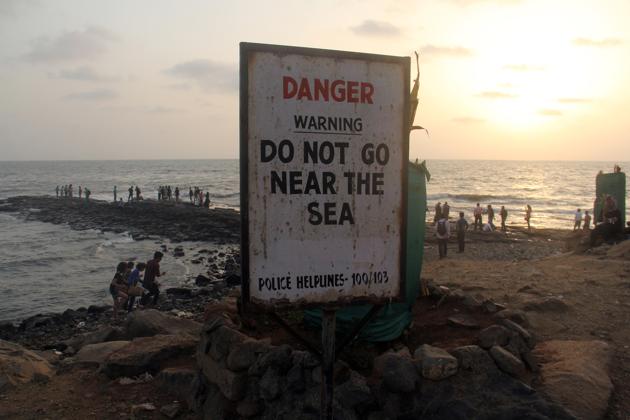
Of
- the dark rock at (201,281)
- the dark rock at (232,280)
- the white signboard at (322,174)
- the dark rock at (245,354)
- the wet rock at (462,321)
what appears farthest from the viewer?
the dark rock at (201,281)

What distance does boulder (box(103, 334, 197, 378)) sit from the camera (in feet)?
25.3

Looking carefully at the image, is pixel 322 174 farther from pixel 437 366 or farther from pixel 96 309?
pixel 96 309

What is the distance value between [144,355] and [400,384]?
4365mm

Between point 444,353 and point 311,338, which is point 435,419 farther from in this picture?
point 311,338

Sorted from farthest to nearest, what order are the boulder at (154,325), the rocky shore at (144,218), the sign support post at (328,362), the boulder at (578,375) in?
the rocky shore at (144,218) → the boulder at (154,325) → the boulder at (578,375) → the sign support post at (328,362)

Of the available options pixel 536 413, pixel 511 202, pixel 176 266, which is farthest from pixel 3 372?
pixel 511 202

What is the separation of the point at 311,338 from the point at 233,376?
4.04 feet

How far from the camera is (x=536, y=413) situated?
489 centimetres

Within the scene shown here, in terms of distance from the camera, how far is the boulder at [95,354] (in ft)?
28.6

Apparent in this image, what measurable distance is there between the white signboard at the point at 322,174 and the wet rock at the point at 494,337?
7.60 ft

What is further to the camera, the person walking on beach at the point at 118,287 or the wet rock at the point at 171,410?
the person walking on beach at the point at 118,287

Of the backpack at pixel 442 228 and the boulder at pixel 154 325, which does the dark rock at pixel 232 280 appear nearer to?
the backpack at pixel 442 228

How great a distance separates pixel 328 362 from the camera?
3928 mm

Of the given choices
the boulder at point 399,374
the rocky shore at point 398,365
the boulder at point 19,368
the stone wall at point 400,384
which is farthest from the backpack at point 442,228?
the boulder at point 399,374
